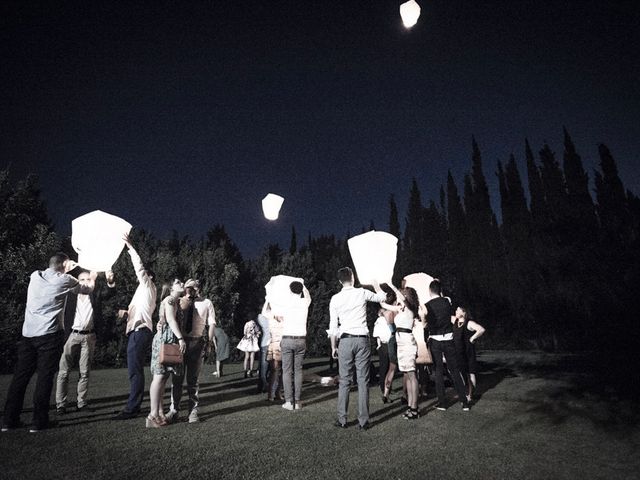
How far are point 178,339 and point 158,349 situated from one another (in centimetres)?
34

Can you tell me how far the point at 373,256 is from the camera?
5.35m

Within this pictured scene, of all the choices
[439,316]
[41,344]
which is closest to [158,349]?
[41,344]

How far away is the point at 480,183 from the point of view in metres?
51.6

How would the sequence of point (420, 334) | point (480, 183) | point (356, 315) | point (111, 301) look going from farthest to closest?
point (480, 183), point (111, 301), point (420, 334), point (356, 315)

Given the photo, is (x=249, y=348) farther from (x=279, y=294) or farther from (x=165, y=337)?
(x=165, y=337)

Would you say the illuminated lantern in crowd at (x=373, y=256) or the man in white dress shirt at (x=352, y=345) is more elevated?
the illuminated lantern in crowd at (x=373, y=256)

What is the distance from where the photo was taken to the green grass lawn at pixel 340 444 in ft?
11.2

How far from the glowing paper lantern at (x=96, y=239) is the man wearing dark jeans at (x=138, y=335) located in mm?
442

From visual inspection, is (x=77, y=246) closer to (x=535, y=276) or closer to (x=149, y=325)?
(x=149, y=325)

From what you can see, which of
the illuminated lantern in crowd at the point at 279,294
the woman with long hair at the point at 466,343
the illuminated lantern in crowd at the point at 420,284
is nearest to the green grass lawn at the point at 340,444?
the woman with long hair at the point at 466,343

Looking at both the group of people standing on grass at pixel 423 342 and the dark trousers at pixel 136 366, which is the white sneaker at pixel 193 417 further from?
the group of people standing on grass at pixel 423 342

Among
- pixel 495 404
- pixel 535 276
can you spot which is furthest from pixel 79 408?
pixel 535 276

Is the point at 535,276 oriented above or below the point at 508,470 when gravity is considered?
above

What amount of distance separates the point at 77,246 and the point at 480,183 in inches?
2145
